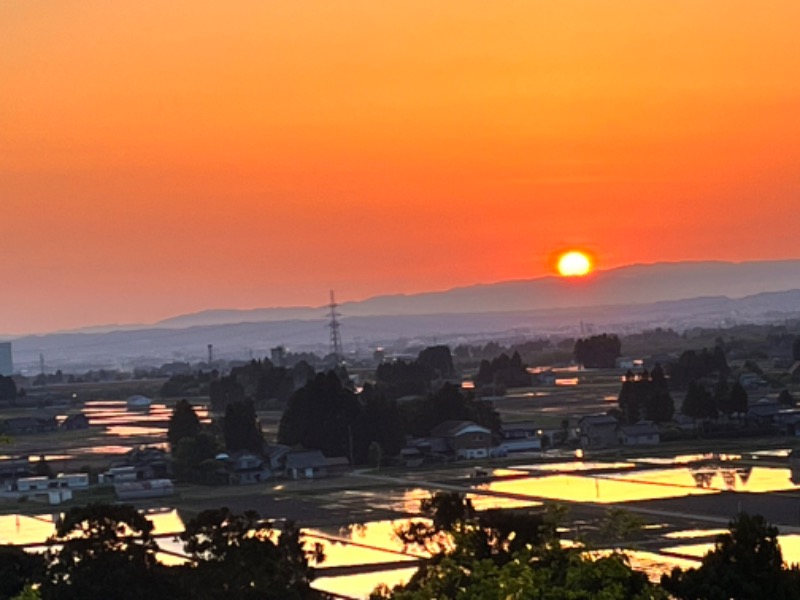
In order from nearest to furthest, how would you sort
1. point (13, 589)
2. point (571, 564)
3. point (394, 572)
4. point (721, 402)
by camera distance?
point (571, 564)
point (13, 589)
point (394, 572)
point (721, 402)

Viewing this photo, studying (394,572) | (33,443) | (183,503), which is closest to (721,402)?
(183,503)

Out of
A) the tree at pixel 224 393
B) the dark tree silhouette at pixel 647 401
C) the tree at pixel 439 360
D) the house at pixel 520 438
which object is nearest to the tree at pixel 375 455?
the house at pixel 520 438

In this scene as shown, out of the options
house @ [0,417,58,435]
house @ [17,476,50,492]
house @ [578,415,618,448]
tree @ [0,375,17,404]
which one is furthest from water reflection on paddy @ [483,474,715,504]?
tree @ [0,375,17,404]

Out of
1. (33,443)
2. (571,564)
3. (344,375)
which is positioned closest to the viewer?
(571,564)

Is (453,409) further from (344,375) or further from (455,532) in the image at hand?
(455,532)

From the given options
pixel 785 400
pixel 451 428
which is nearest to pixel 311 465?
pixel 451 428

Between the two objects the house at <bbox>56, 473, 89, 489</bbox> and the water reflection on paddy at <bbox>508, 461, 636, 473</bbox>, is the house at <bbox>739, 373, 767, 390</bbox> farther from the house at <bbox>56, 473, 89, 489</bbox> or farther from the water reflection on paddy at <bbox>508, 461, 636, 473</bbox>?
the house at <bbox>56, 473, 89, 489</bbox>

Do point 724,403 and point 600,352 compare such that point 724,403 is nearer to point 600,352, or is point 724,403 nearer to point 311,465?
point 311,465

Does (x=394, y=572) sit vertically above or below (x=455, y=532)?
below
